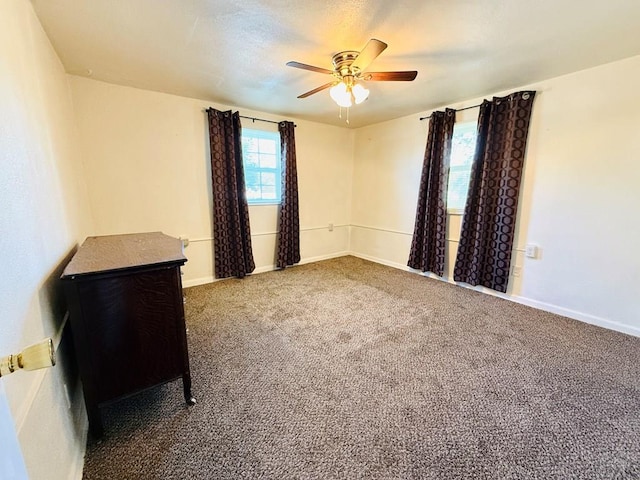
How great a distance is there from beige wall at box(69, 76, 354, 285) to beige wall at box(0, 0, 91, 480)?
3.24 ft

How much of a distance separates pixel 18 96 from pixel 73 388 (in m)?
1.39

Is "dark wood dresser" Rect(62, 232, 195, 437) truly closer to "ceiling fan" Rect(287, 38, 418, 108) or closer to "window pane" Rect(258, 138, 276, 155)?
"ceiling fan" Rect(287, 38, 418, 108)

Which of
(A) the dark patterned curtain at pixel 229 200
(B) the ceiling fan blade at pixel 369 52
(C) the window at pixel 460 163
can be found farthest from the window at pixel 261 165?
(C) the window at pixel 460 163

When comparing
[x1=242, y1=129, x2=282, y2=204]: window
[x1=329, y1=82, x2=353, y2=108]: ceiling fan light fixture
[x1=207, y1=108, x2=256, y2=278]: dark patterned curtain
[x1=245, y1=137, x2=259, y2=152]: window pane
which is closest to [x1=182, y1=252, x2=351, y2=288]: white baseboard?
[x1=207, y1=108, x2=256, y2=278]: dark patterned curtain

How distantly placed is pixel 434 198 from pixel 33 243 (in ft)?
12.1

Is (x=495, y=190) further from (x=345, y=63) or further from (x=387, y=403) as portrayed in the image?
(x=387, y=403)

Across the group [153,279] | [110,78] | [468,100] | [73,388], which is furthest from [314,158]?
[73,388]

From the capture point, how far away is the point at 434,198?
3.65 metres

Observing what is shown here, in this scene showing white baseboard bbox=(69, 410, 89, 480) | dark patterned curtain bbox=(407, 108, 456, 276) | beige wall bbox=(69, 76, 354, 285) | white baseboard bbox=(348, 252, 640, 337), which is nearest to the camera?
white baseboard bbox=(69, 410, 89, 480)

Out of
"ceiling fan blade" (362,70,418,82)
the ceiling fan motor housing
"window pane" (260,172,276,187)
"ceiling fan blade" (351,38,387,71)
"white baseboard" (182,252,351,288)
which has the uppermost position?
the ceiling fan motor housing

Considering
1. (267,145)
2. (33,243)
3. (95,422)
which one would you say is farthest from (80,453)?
(267,145)

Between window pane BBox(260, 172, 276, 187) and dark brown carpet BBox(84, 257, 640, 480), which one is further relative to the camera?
window pane BBox(260, 172, 276, 187)

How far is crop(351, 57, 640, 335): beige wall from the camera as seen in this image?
2363mm

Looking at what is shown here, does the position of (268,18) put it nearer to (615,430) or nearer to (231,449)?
(231,449)
